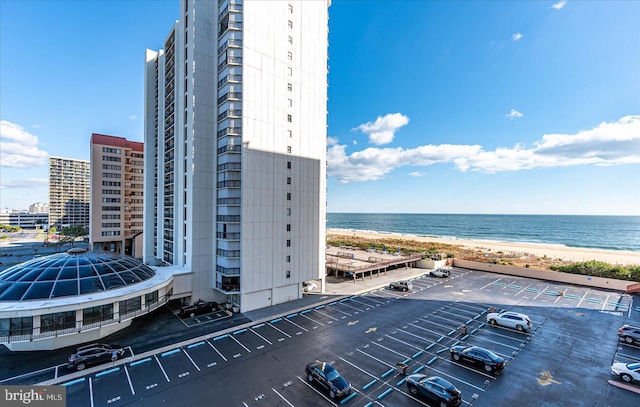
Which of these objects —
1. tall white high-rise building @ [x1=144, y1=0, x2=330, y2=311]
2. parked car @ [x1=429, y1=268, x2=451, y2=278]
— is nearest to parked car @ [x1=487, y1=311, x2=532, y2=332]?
parked car @ [x1=429, y1=268, x2=451, y2=278]

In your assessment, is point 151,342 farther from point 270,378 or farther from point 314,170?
point 314,170

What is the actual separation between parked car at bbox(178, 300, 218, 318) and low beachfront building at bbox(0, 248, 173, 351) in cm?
245

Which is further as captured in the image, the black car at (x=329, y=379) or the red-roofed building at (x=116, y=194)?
the red-roofed building at (x=116, y=194)

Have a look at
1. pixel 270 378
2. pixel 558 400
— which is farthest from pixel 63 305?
pixel 558 400

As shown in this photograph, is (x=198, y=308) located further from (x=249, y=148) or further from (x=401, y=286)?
(x=401, y=286)

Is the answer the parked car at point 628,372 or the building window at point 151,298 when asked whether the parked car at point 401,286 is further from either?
the building window at point 151,298

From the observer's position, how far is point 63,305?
778 inches

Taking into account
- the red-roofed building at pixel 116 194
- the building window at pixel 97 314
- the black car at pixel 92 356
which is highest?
the red-roofed building at pixel 116 194

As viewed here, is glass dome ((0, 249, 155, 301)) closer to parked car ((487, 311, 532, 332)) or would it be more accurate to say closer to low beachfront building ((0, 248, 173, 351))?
low beachfront building ((0, 248, 173, 351))

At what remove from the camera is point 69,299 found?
67.9 ft

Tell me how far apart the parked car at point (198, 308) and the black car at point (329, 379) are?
16049mm

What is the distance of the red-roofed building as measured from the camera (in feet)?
196

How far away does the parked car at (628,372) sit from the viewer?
16.8 metres

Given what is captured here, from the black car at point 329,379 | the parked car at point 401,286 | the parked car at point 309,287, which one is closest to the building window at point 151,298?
the black car at point 329,379
